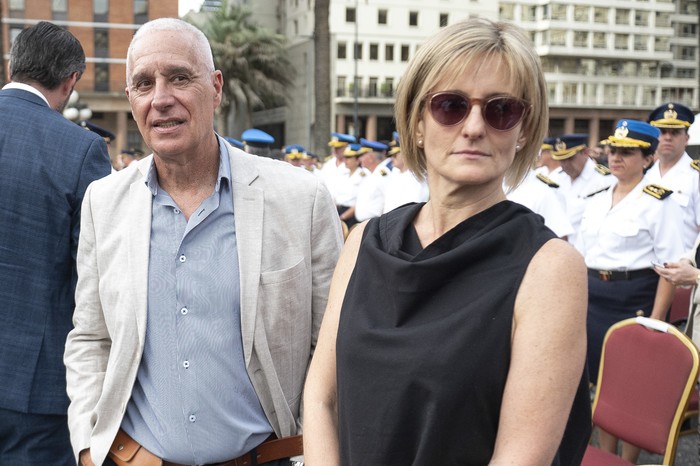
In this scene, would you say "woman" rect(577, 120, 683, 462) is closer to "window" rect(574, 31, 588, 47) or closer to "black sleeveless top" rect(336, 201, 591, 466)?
"black sleeveless top" rect(336, 201, 591, 466)

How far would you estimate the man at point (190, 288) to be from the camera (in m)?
2.14

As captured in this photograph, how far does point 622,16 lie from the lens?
7050 centimetres

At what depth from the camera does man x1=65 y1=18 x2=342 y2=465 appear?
2.14 meters

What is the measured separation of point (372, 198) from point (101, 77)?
1708 inches

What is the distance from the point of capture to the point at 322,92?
19109 millimetres

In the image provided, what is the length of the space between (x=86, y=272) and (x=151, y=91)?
57 cm

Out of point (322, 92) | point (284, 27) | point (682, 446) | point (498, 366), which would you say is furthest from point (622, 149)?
point (284, 27)

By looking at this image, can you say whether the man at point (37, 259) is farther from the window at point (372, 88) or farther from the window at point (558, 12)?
the window at point (558, 12)

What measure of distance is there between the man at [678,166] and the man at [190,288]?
471cm

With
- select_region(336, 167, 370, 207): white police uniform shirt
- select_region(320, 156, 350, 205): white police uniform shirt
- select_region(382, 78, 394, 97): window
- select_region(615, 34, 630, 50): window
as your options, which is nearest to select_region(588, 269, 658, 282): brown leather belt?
select_region(336, 167, 370, 207): white police uniform shirt

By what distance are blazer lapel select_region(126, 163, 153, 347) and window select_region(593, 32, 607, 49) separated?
235 feet

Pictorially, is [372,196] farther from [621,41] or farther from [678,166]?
[621,41]

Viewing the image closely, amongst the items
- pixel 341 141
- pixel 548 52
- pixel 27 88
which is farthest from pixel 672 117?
pixel 548 52

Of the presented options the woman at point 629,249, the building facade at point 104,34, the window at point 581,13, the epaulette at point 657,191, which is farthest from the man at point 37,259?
the window at point 581,13
